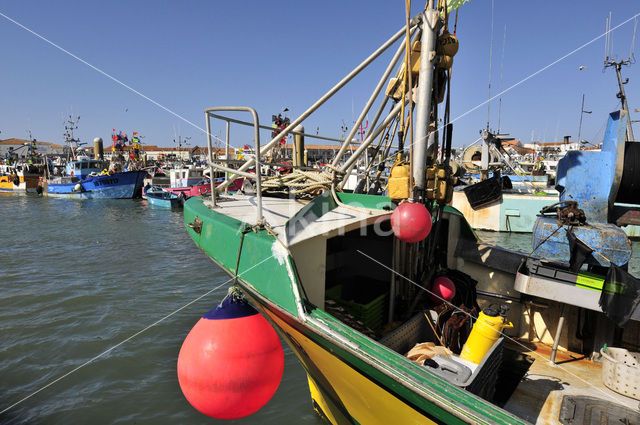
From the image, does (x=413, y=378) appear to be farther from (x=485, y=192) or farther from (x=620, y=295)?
(x=485, y=192)

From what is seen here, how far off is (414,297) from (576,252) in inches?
77.9

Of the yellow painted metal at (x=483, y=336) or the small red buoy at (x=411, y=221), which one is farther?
the yellow painted metal at (x=483, y=336)

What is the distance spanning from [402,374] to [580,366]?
357cm

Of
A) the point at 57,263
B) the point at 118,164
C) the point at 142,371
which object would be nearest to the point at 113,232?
the point at 57,263

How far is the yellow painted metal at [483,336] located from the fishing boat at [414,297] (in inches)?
0.5

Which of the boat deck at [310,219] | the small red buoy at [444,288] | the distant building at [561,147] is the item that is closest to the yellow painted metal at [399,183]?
the boat deck at [310,219]

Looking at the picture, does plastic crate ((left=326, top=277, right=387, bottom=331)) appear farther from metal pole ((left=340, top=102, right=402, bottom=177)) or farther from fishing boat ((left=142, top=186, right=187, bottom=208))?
fishing boat ((left=142, top=186, right=187, bottom=208))

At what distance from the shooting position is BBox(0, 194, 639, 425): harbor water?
4805mm

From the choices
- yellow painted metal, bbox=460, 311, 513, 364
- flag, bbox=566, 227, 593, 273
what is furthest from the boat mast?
flag, bbox=566, 227, 593, 273

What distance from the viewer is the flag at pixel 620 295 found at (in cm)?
340

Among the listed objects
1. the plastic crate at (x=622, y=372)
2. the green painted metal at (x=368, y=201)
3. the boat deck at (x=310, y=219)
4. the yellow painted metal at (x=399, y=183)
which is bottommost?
the plastic crate at (x=622, y=372)

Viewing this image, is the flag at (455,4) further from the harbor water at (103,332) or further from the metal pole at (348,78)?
the harbor water at (103,332)

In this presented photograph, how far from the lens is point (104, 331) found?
6859 millimetres

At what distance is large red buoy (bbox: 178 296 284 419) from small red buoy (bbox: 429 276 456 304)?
254 cm
